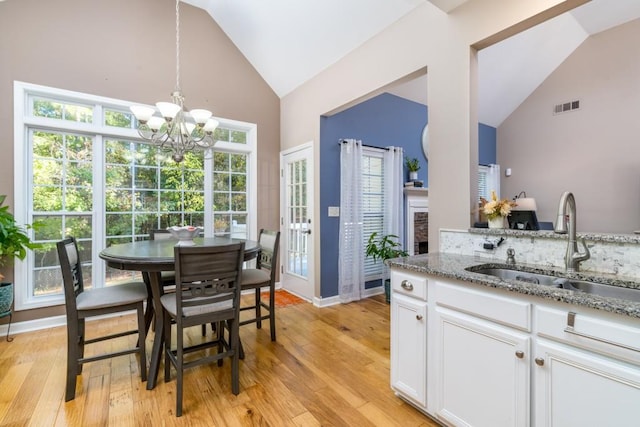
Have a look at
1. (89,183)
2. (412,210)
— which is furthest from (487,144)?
(89,183)

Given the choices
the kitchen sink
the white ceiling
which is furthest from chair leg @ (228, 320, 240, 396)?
the white ceiling

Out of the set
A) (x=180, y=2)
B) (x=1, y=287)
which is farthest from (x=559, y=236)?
(x=180, y=2)

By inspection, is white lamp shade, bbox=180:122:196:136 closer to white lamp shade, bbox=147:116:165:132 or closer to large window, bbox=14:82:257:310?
white lamp shade, bbox=147:116:165:132

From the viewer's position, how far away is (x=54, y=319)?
3.11m

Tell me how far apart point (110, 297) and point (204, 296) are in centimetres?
74

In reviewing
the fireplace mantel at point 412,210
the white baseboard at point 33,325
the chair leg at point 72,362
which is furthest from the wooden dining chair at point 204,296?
the fireplace mantel at point 412,210

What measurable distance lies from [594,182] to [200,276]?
18.2ft

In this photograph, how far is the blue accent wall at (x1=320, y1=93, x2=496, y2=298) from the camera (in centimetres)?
373

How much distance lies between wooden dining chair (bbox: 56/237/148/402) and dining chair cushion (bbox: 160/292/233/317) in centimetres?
22

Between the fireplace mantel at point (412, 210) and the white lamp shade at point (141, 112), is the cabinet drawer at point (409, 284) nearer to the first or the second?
the white lamp shade at point (141, 112)

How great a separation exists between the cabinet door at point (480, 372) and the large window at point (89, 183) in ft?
10.7

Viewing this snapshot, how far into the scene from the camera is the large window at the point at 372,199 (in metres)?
4.14

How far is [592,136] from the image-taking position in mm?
4496

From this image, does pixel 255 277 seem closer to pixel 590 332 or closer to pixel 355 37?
pixel 590 332
